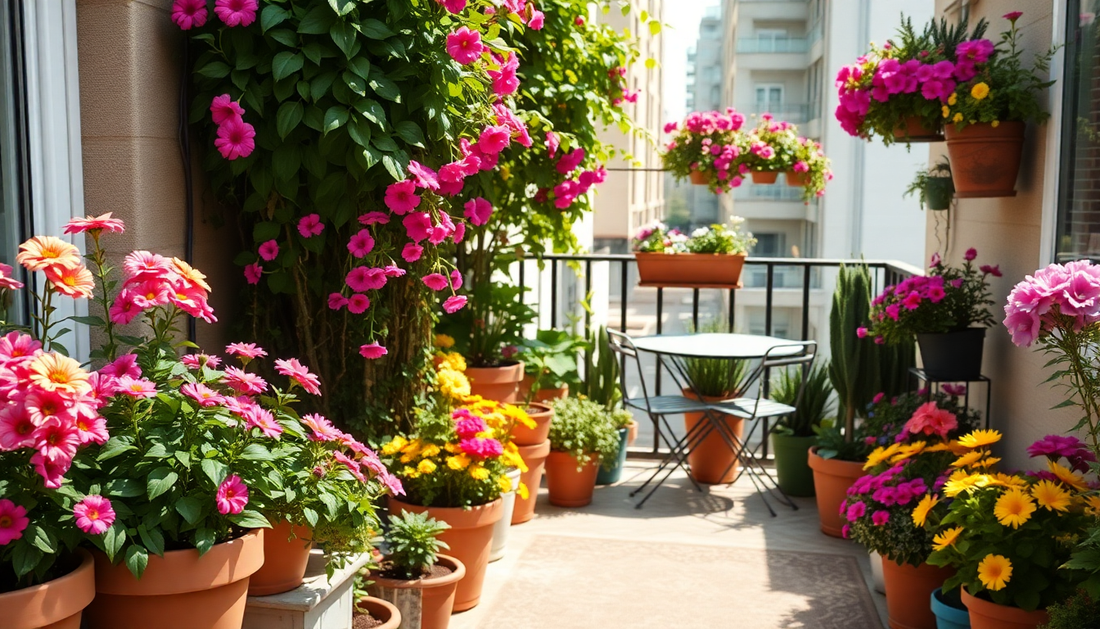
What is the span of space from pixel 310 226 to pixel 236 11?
562 mm

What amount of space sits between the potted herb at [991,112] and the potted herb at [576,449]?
5.66 ft

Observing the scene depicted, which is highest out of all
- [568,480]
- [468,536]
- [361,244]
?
[361,244]

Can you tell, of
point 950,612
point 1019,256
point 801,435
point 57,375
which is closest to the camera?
point 57,375

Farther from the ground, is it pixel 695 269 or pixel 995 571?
pixel 695 269

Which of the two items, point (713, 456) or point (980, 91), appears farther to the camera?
point (713, 456)

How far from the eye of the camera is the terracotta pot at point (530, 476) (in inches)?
150

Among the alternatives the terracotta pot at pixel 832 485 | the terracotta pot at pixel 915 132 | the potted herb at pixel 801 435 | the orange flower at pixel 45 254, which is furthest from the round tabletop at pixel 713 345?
the orange flower at pixel 45 254

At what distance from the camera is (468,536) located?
3064 millimetres

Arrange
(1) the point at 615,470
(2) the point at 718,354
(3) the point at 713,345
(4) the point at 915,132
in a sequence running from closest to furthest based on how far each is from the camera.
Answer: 1. (4) the point at 915,132
2. (2) the point at 718,354
3. (3) the point at 713,345
4. (1) the point at 615,470

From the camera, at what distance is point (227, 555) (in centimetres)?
181

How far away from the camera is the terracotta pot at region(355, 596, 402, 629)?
2.51 meters

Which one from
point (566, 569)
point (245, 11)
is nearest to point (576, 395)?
point (566, 569)

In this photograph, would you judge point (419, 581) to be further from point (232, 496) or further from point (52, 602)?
point (52, 602)

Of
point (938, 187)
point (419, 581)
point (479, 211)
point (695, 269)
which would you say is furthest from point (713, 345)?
point (419, 581)
